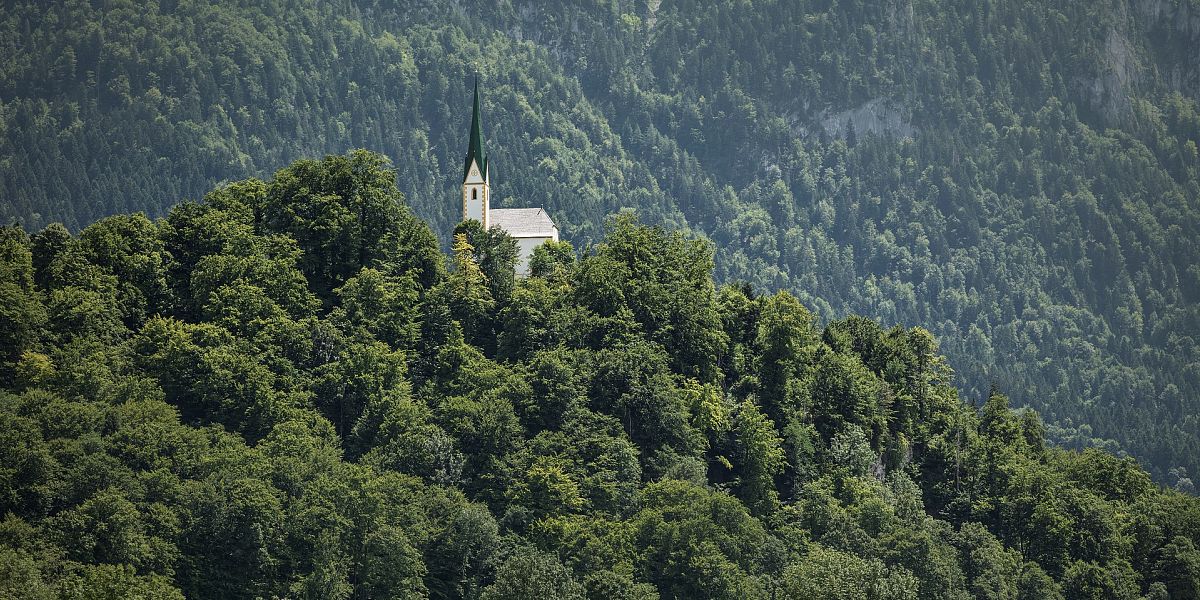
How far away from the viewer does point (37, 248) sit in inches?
4537

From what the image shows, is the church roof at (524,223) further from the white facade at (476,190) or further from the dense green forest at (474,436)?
the dense green forest at (474,436)

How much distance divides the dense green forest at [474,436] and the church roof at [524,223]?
6.40 meters

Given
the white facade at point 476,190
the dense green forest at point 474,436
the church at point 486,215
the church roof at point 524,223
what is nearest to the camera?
the dense green forest at point 474,436

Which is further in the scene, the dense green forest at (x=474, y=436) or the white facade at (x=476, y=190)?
the white facade at (x=476, y=190)

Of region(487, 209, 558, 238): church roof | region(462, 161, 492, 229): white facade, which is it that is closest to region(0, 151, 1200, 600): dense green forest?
region(487, 209, 558, 238): church roof

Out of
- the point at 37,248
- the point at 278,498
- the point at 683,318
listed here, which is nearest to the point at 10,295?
the point at 37,248

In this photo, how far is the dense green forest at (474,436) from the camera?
3895 inches

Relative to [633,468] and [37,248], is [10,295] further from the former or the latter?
[633,468]

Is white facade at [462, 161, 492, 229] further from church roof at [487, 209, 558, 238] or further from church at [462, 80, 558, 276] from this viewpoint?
church roof at [487, 209, 558, 238]

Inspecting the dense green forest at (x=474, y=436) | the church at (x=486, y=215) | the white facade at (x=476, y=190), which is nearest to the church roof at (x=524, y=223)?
the church at (x=486, y=215)

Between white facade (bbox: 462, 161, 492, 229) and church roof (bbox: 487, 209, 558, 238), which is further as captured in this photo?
white facade (bbox: 462, 161, 492, 229)

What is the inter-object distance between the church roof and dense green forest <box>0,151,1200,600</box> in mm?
6397

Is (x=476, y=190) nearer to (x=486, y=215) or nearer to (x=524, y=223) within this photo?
(x=486, y=215)

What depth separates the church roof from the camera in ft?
451
